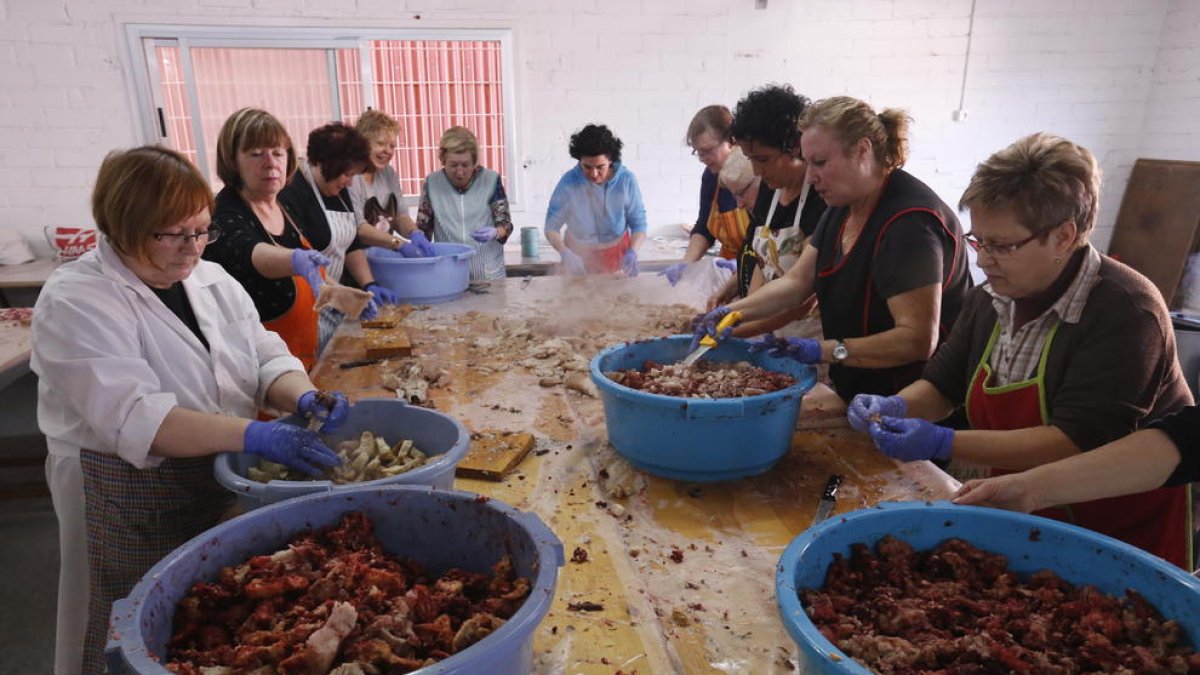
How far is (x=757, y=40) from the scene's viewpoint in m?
6.30

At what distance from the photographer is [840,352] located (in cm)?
210

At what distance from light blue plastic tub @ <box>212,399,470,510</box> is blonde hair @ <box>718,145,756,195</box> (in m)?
2.13

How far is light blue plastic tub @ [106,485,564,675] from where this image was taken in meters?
0.91

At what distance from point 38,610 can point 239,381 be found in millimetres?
2410

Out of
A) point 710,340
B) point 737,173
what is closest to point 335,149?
point 737,173

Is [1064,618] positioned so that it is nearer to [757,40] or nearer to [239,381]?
[239,381]

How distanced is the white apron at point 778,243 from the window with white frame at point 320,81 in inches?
150

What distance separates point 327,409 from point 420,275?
2137mm

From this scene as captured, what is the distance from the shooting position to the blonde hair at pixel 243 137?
2.70 metres

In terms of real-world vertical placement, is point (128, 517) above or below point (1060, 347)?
below

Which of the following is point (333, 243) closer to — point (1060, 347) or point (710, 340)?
point (710, 340)

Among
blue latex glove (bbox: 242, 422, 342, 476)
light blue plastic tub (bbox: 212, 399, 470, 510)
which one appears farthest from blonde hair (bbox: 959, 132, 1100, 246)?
blue latex glove (bbox: 242, 422, 342, 476)

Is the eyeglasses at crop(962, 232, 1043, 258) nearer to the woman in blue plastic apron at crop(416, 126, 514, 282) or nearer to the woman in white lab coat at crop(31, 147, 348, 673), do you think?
the woman in white lab coat at crop(31, 147, 348, 673)

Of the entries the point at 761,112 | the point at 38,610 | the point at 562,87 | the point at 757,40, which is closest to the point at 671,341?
the point at 761,112
